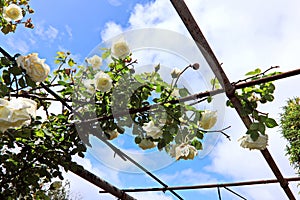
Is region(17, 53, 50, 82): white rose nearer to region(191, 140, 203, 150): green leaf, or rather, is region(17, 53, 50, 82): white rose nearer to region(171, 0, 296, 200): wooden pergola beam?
region(171, 0, 296, 200): wooden pergola beam

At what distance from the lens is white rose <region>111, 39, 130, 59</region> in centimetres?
143

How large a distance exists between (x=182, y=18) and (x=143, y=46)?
0.22m

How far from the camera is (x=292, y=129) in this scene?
20.2ft

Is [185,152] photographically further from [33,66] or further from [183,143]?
[33,66]

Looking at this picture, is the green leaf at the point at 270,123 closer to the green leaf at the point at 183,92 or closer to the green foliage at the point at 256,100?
the green foliage at the point at 256,100

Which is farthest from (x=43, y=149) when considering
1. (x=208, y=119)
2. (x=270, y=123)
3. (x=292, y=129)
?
(x=292, y=129)

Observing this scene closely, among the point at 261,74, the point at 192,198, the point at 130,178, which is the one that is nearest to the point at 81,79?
the point at 130,178

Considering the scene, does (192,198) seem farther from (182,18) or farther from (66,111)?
(182,18)

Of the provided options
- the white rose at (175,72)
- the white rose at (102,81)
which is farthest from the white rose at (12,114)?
the white rose at (175,72)

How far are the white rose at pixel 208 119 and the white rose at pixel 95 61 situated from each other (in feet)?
1.66

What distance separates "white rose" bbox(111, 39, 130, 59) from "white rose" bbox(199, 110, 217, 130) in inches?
16.0

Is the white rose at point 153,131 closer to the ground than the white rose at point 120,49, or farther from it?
closer to the ground

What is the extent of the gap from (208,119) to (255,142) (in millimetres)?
213

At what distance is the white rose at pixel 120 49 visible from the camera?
56.4 inches
